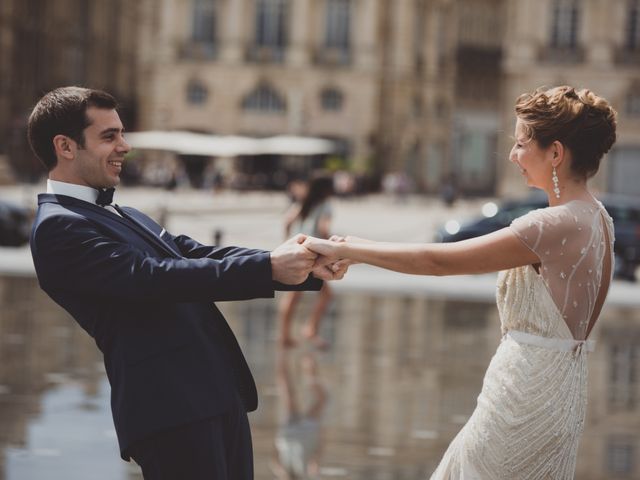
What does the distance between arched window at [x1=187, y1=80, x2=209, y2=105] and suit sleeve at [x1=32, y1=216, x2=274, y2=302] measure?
67817 millimetres

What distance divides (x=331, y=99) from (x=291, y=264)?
224 ft

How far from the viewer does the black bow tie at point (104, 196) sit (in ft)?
13.4

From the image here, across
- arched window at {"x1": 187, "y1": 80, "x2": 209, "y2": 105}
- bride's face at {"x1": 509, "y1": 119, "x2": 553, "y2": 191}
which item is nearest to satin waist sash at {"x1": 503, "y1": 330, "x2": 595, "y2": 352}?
bride's face at {"x1": 509, "y1": 119, "x2": 553, "y2": 191}

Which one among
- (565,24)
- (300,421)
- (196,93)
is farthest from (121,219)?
(196,93)

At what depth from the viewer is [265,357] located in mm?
12625

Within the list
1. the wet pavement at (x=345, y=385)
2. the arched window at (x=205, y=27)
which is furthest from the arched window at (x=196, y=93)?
the wet pavement at (x=345, y=385)

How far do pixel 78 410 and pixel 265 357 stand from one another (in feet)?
10.4

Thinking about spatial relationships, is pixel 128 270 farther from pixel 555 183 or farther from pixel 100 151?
pixel 555 183

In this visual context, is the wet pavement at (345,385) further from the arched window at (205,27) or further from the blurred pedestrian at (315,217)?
the arched window at (205,27)

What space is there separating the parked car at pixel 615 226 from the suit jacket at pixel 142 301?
68.1ft

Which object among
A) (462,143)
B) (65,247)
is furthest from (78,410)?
(462,143)

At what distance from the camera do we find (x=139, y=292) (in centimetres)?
384

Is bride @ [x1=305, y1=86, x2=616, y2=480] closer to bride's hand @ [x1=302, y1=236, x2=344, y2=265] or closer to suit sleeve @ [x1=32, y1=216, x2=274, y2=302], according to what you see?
bride's hand @ [x1=302, y1=236, x2=344, y2=265]

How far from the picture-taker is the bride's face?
4086 millimetres
